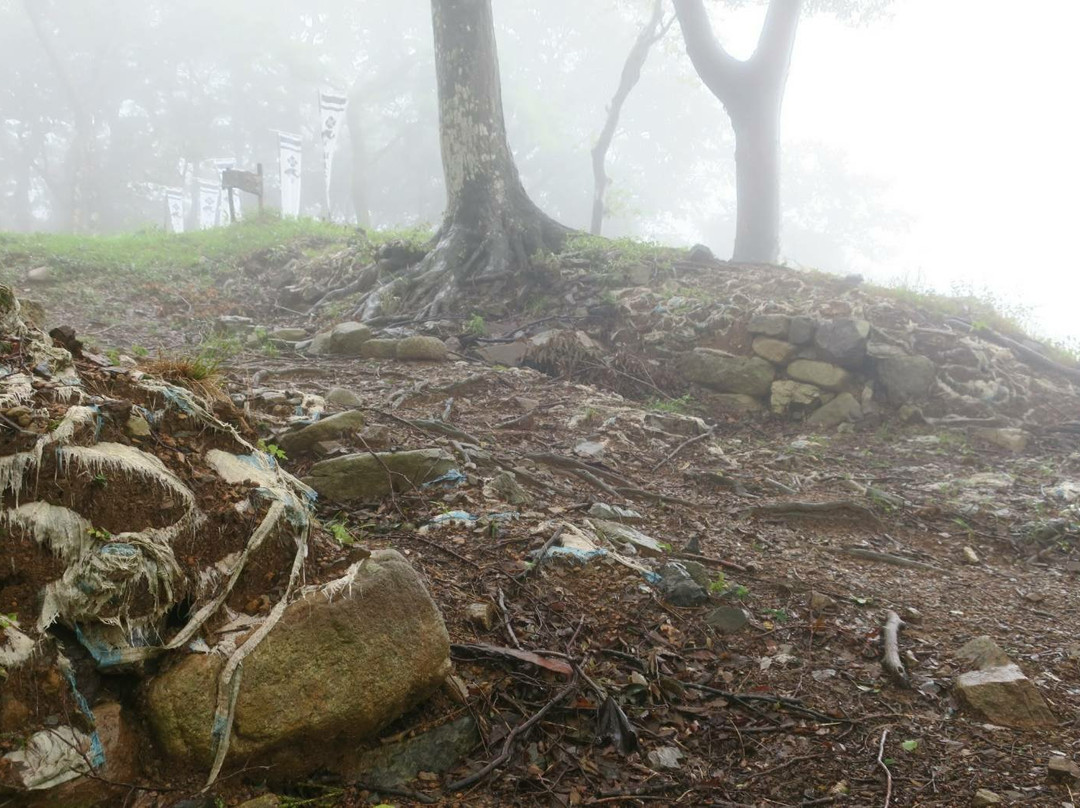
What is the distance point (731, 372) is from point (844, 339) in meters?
1.05

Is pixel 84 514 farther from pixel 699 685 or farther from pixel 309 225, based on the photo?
pixel 309 225

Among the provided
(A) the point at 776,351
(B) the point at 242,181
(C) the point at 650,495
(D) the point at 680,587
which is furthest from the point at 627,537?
(B) the point at 242,181

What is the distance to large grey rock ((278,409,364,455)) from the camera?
12.7 feet

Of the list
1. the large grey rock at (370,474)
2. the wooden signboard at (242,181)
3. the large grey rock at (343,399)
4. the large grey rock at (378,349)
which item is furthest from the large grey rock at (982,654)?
the wooden signboard at (242,181)

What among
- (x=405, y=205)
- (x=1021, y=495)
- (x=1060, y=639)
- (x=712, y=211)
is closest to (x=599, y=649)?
(x=1060, y=639)

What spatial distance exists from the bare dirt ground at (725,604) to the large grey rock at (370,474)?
0.11 metres

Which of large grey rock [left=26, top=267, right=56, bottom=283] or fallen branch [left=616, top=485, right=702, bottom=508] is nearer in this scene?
fallen branch [left=616, top=485, right=702, bottom=508]

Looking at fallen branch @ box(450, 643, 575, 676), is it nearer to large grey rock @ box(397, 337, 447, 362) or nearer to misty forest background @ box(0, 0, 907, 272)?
large grey rock @ box(397, 337, 447, 362)

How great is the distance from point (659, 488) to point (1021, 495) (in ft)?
8.27

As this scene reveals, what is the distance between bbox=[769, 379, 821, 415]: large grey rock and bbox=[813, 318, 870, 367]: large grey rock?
0.39 meters

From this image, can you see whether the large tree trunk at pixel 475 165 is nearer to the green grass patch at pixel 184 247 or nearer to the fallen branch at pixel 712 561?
the green grass patch at pixel 184 247

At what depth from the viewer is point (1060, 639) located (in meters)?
2.98

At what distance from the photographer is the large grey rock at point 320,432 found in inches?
152

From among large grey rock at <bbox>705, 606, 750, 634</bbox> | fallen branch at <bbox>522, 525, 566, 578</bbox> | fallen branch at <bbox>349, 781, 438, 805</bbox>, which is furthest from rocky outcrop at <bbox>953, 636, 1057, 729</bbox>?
fallen branch at <bbox>349, 781, 438, 805</bbox>
